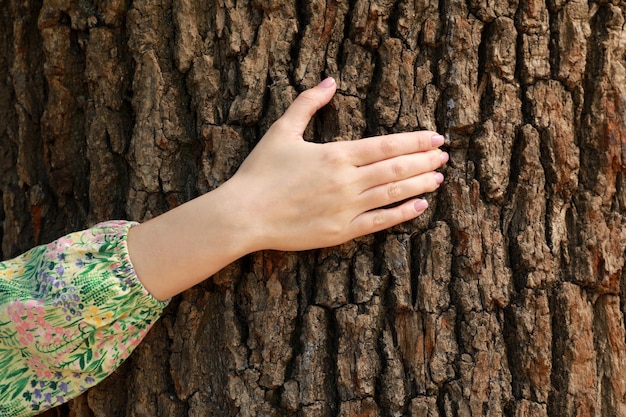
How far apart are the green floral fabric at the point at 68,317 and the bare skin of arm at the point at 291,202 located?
0.07 meters

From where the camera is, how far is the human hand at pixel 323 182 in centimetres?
184

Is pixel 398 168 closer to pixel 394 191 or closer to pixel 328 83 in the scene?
pixel 394 191

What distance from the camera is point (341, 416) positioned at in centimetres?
187

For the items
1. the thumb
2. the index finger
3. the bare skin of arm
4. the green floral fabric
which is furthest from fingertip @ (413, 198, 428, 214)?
the green floral fabric

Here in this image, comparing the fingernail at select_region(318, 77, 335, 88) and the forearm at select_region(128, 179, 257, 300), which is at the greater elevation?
the fingernail at select_region(318, 77, 335, 88)

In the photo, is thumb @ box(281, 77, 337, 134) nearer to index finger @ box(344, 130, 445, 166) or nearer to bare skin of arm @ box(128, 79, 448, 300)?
bare skin of arm @ box(128, 79, 448, 300)

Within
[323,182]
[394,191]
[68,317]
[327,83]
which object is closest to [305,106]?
[327,83]

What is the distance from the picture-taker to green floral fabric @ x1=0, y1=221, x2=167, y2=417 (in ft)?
6.06

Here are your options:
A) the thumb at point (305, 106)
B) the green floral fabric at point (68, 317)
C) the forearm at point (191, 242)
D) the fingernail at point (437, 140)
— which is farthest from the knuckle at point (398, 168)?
the green floral fabric at point (68, 317)

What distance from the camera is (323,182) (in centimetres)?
184

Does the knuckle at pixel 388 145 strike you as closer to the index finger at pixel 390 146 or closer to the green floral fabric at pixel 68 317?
the index finger at pixel 390 146

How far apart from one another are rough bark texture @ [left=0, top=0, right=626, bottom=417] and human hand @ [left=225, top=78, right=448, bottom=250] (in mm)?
64

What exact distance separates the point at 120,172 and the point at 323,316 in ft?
2.41

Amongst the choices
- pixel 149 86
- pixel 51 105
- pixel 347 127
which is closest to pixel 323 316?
pixel 347 127
